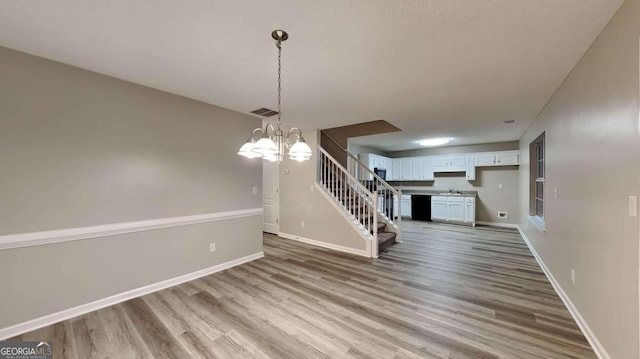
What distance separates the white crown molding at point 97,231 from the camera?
2.03 m

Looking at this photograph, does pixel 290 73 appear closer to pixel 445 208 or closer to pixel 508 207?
pixel 445 208

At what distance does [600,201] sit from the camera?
175 cm

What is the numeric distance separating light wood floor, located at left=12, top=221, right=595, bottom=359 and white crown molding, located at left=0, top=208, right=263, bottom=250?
769 millimetres

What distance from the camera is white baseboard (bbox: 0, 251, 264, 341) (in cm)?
201

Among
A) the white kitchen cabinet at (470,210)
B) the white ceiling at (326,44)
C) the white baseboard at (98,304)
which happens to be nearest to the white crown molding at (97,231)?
the white baseboard at (98,304)

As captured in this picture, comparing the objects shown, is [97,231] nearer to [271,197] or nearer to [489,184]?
[271,197]

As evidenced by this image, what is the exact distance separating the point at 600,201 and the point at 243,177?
12.9 feet

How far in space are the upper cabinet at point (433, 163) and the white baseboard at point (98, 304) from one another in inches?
167

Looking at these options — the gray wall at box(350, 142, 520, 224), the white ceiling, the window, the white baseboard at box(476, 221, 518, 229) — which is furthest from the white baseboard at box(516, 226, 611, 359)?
the gray wall at box(350, 142, 520, 224)

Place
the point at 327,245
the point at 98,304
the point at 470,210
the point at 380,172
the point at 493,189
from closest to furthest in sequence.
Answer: the point at 98,304 → the point at 327,245 → the point at 470,210 → the point at 493,189 → the point at 380,172

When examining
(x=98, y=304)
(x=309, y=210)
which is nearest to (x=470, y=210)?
(x=309, y=210)

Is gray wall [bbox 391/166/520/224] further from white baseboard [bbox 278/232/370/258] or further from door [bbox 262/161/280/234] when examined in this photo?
door [bbox 262/161/280/234]

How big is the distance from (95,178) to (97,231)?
0.55 meters

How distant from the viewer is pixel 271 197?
19.0 feet
